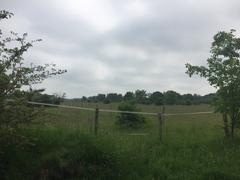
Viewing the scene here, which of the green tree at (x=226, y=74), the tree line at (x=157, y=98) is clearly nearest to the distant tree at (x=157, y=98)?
the tree line at (x=157, y=98)

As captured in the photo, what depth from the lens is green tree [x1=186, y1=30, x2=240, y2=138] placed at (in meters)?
14.7

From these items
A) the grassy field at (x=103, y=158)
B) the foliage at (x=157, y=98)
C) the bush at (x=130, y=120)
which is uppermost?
the foliage at (x=157, y=98)

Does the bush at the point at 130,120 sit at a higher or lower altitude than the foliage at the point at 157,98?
lower

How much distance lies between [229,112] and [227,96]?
1.69ft

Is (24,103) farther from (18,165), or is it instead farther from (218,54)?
(218,54)

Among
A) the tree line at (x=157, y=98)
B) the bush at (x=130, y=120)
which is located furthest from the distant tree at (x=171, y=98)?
the bush at (x=130, y=120)

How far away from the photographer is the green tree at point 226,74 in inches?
577

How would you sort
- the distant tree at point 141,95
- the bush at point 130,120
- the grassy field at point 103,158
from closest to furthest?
the grassy field at point 103,158, the bush at point 130,120, the distant tree at point 141,95

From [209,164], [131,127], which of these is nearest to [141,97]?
[131,127]

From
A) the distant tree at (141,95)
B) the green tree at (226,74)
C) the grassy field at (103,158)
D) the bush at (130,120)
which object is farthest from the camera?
the distant tree at (141,95)

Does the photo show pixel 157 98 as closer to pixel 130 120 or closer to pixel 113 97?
pixel 113 97

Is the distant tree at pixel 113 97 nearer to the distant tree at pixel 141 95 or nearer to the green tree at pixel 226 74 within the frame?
the distant tree at pixel 141 95

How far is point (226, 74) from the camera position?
1498 cm

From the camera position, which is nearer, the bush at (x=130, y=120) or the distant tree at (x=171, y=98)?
the bush at (x=130, y=120)
